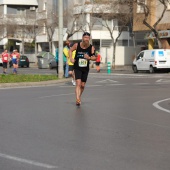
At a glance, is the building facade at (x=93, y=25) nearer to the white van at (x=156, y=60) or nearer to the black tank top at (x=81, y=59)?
the white van at (x=156, y=60)

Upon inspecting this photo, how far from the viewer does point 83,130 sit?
30.6ft

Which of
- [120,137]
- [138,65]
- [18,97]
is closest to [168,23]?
[138,65]

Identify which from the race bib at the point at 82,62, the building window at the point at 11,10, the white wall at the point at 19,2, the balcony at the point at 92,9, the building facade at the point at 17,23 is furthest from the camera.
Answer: the building window at the point at 11,10

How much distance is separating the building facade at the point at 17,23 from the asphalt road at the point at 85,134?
173 ft

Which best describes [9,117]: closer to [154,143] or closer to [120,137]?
[120,137]

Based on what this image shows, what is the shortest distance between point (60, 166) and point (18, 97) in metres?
9.47

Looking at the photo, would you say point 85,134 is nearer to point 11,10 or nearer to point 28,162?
point 28,162

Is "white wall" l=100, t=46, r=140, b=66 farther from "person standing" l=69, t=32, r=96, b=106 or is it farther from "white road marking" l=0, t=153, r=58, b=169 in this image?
"white road marking" l=0, t=153, r=58, b=169

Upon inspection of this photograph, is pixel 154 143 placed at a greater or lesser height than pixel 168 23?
lesser

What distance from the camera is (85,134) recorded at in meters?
8.89

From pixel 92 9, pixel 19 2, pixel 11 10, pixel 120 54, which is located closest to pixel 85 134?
pixel 92 9

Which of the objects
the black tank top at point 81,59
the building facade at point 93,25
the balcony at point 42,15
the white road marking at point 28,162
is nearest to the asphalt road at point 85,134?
the white road marking at point 28,162

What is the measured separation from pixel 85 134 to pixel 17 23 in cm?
6104

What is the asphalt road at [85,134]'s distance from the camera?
6746mm
